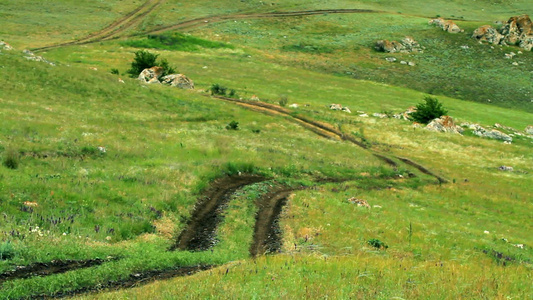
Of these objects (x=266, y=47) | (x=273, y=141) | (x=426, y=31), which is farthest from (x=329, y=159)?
(x=426, y=31)

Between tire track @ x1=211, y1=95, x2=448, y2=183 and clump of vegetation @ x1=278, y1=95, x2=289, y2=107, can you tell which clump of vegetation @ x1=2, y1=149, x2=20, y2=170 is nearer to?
tire track @ x1=211, y1=95, x2=448, y2=183

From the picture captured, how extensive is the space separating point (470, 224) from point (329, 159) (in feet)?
56.4

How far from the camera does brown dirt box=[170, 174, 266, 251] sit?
1933 centimetres

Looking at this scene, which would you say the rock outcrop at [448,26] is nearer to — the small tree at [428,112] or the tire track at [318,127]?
the small tree at [428,112]

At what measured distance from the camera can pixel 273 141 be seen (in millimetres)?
48125

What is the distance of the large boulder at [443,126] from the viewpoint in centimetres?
6469

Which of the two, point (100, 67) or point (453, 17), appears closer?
point (100, 67)

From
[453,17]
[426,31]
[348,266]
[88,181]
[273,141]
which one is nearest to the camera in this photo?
[348,266]

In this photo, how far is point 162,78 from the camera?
235 feet

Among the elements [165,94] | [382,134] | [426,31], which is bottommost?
[382,134]

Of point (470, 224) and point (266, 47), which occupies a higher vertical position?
point (266, 47)

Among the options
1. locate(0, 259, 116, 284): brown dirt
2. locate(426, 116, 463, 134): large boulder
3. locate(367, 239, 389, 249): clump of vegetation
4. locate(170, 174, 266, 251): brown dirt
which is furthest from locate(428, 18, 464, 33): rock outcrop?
locate(0, 259, 116, 284): brown dirt

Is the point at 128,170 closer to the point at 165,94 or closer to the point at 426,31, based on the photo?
the point at 165,94

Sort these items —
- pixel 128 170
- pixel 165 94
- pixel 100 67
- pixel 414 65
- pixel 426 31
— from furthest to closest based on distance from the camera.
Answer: pixel 426 31 → pixel 414 65 → pixel 100 67 → pixel 165 94 → pixel 128 170
